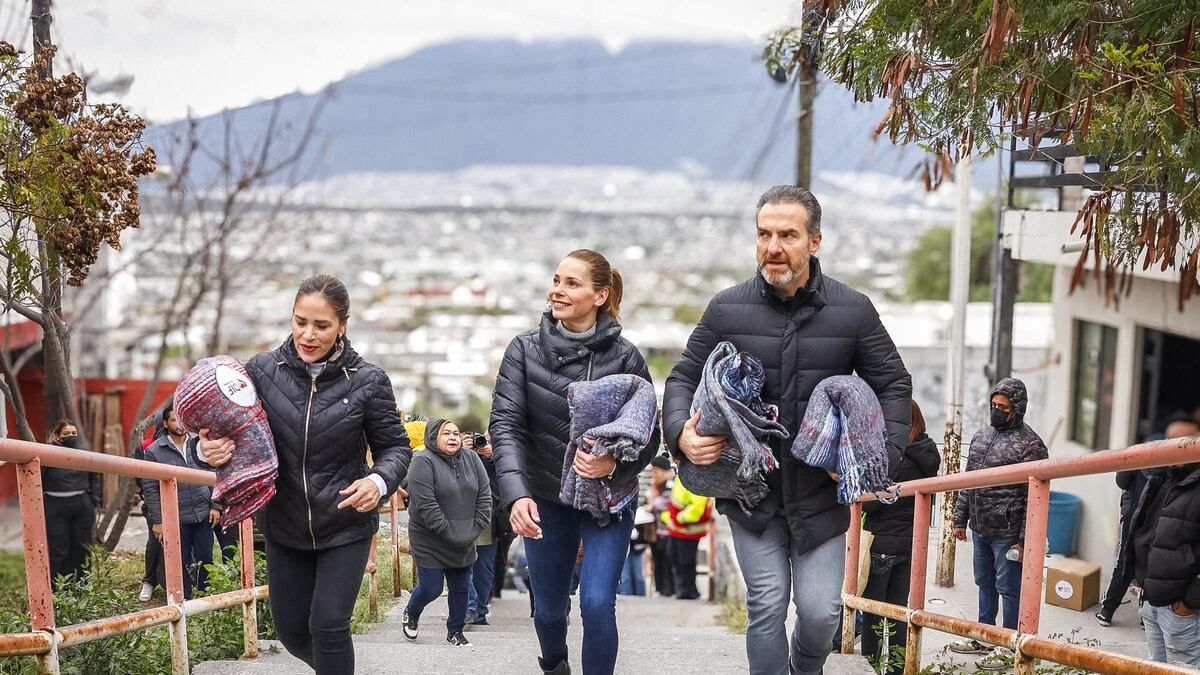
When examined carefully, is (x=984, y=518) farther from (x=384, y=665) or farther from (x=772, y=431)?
(x=384, y=665)

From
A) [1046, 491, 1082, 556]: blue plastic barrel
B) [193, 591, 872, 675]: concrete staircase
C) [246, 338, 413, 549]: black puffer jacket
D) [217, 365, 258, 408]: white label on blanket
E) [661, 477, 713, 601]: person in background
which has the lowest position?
[661, 477, 713, 601]: person in background

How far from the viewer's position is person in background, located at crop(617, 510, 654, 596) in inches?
472

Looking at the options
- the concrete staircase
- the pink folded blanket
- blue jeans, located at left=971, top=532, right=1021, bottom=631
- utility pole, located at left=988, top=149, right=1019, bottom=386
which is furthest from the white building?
the pink folded blanket

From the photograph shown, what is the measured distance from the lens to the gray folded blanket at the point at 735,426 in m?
3.77

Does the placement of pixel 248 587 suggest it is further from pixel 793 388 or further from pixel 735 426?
pixel 793 388

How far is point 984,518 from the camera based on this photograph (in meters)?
5.95

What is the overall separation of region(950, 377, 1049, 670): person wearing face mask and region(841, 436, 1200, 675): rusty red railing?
39 cm

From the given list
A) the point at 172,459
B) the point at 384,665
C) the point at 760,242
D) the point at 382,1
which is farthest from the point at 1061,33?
the point at 382,1

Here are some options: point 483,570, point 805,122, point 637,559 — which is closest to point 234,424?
point 483,570

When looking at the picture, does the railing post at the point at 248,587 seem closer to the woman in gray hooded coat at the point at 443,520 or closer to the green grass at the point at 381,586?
the woman in gray hooded coat at the point at 443,520

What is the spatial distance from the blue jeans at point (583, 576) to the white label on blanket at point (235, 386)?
1.20 m

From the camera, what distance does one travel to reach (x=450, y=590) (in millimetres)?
6633

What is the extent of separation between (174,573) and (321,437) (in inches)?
51.8

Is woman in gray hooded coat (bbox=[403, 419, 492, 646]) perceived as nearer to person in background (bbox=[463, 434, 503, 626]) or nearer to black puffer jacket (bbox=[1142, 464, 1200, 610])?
person in background (bbox=[463, 434, 503, 626])
